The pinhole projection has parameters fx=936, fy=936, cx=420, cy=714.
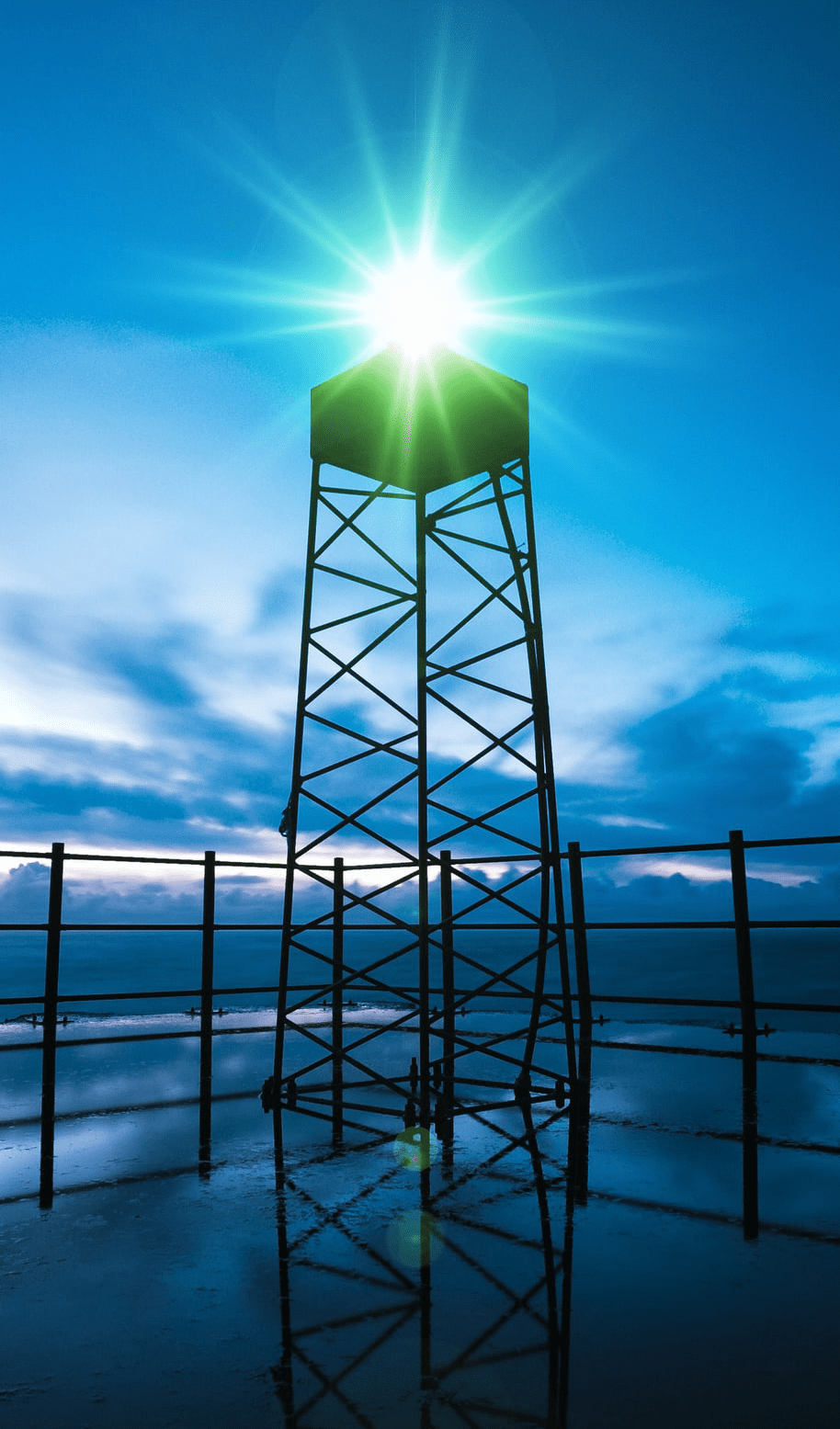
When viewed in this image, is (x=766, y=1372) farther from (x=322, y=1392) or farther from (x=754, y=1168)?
(x=754, y=1168)

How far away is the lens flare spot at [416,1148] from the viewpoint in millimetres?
5738

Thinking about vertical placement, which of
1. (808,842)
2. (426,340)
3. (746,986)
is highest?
(426,340)

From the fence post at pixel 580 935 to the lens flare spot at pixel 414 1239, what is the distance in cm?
471

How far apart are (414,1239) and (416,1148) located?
2031 millimetres

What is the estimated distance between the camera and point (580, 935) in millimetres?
9375

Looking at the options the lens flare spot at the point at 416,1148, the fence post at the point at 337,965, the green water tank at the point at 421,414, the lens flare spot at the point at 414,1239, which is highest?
the green water tank at the point at 421,414

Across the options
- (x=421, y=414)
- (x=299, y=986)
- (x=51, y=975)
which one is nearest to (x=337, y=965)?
(x=299, y=986)

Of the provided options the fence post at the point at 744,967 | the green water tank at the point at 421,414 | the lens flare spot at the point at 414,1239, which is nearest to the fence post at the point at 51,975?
the lens flare spot at the point at 414,1239

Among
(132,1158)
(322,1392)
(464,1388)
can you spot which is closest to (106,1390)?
(322,1392)

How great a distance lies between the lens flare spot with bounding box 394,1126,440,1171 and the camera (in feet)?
18.8

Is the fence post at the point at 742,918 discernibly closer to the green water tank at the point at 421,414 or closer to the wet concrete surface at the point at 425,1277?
the wet concrete surface at the point at 425,1277

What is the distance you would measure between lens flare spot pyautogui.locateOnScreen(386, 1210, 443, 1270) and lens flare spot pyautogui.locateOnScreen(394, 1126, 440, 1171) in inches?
42.6

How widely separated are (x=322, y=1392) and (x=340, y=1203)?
1.99 m

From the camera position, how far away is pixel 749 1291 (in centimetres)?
363
